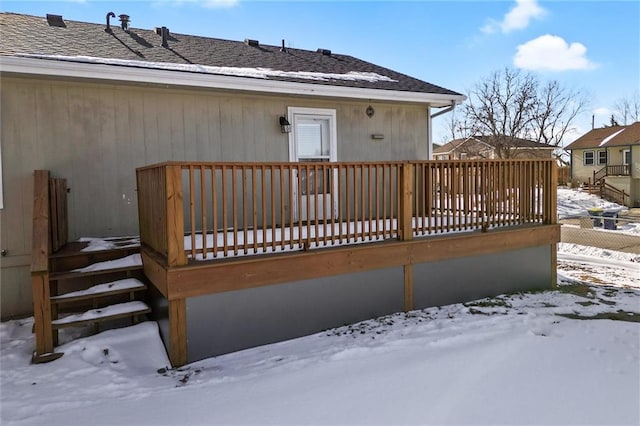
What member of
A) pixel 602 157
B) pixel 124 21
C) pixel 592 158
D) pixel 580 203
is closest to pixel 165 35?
pixel 124 21

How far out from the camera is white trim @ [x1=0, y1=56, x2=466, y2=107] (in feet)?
14.8

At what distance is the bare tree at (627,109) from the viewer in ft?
141

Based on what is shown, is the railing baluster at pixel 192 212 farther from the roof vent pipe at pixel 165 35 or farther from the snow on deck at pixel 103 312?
the roof vent pipe at pixel 165 35

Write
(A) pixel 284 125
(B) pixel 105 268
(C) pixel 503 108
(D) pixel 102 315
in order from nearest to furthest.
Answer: (D) pixel 102 315, (B) pixel 105 268, (A) pixel 284 125, (C) pixel 503 108

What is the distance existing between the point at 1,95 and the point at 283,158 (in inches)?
133

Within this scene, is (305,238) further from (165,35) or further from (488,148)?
(488,148)

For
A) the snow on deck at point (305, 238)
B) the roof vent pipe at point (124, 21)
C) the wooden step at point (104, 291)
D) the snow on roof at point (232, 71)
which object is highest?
the roof vent pipe at point (124, 21)

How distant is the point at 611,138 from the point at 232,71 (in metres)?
33.0

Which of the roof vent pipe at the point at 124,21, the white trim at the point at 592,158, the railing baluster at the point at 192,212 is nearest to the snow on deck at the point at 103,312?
the railing baluster at the point at 192,212

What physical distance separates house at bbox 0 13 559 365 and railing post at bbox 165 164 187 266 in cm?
1

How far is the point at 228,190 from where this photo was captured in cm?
601

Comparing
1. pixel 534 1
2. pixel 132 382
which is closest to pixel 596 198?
pixel 534 1

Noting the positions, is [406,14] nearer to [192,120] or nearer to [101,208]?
[192,120]

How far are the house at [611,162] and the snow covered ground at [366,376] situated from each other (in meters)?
28.6
